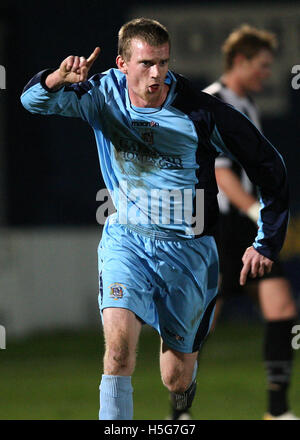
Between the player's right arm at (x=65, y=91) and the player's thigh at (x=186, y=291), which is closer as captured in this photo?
the player's right arm at (x=65, y=91)

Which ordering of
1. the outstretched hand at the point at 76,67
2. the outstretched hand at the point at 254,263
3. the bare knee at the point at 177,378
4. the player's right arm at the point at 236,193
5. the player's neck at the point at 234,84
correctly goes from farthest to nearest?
the player's neck at the point at 234,84 < the player's right arm at the point at 236,193 < the bare knee at the point at 177,378 < the outstretched hand at the point at 254,263 < the outstretched hand at the point at 76,67

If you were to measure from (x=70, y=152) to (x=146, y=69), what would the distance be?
8.50 metres

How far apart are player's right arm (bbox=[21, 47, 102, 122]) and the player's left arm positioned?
2.09 ft

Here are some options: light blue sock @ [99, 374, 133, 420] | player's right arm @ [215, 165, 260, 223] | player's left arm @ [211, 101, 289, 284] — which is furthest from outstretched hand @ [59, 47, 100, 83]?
player's right arm @ [215, 165, 260, 223]

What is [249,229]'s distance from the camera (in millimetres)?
7691

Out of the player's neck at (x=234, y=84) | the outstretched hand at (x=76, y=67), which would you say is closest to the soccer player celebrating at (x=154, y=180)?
the outstretched hand at (x=76, y=67)

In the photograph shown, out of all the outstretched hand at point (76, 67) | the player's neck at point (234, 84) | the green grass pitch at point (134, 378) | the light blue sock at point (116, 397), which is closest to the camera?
the outstretched hand at point (76, 67)

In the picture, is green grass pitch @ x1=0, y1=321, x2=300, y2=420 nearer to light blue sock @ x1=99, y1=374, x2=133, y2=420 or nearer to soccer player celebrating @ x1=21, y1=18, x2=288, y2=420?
soccer player celebrating @ x1=21, y1=18, x2=288, y2=420

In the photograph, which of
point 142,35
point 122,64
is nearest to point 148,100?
point 122,64

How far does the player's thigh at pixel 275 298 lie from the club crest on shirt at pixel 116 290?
231 cm

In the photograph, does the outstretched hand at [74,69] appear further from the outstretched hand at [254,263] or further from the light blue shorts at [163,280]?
the outstretched hand at [254,263]

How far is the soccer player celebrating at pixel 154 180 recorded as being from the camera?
5246 mm

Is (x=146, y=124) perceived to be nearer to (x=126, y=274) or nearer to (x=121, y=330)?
(x=126, y=274)
